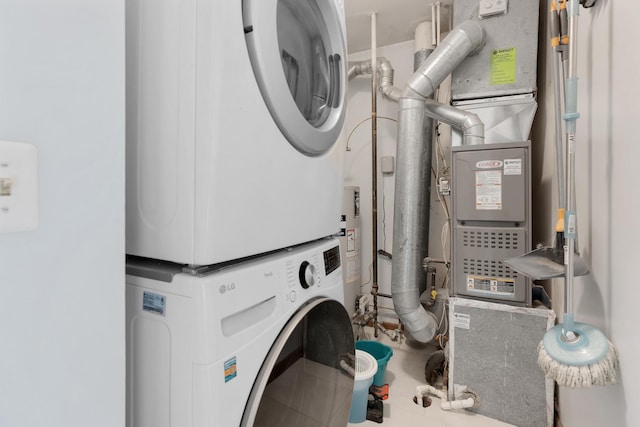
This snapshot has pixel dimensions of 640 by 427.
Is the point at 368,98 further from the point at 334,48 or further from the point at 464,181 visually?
the point at 334,48

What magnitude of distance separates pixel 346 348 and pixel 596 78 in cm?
119

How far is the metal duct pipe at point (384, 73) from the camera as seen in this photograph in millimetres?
2504

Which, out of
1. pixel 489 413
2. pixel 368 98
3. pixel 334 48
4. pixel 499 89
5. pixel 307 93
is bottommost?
pixel 489 413

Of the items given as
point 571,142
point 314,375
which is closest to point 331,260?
point 314,375

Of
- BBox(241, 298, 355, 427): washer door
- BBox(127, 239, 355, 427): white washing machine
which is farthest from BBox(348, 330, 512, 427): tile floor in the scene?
BBox(127, 239, 355, 427): white washing machine

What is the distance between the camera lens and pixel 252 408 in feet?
2.10

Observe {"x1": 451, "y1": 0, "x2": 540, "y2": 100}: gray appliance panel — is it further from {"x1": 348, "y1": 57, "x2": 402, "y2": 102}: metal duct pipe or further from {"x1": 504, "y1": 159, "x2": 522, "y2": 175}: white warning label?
{"x1": 348, "y1": 57, "x2": 402, "y2": 102}: metal duct pipe

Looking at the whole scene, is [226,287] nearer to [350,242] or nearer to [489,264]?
[489,264]
